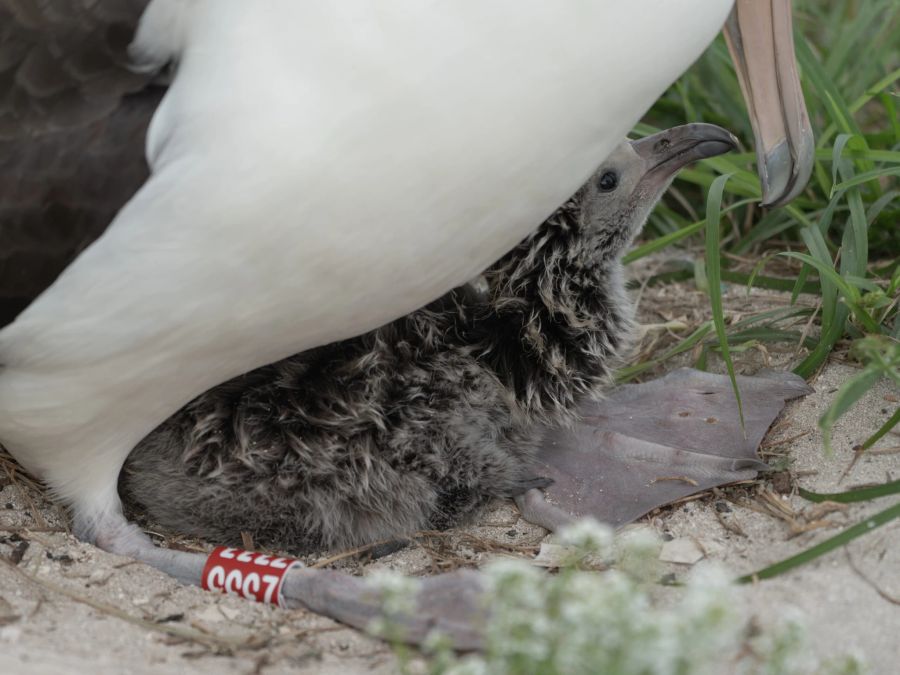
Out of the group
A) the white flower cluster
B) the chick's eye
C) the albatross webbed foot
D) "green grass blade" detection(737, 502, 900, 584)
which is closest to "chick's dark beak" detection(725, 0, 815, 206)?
the chick's eye

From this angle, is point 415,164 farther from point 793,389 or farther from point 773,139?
point 793,389

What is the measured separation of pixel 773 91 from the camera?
10.6 feet

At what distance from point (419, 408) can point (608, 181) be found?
85cm

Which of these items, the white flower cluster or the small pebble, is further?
the small pebble

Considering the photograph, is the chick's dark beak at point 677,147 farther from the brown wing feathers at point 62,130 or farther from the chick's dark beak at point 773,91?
the brown wing feathers at point 62,130

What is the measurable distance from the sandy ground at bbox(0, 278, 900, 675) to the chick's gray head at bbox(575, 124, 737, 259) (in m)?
0.63

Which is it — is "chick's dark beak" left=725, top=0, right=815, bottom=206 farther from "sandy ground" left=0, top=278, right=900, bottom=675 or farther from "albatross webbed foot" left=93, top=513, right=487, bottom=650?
"albatross webbed foot" left=93, top=513, right=487, bottom=650

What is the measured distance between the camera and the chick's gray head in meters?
3.63

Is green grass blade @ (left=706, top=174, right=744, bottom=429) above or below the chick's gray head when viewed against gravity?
below

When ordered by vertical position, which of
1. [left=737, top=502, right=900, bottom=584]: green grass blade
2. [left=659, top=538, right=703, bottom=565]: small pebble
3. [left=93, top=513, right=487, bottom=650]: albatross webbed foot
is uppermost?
[left=93, top=513, right=487, bottom=650]: albatross webbed foot

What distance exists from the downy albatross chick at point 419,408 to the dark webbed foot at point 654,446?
0.44 ft

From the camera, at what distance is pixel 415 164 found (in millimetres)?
2625

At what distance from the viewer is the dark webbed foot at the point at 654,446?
350cm

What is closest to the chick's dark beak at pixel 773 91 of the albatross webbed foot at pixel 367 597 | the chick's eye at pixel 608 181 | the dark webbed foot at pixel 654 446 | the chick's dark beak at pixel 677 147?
the chick's dark beak at pixel 677 147
